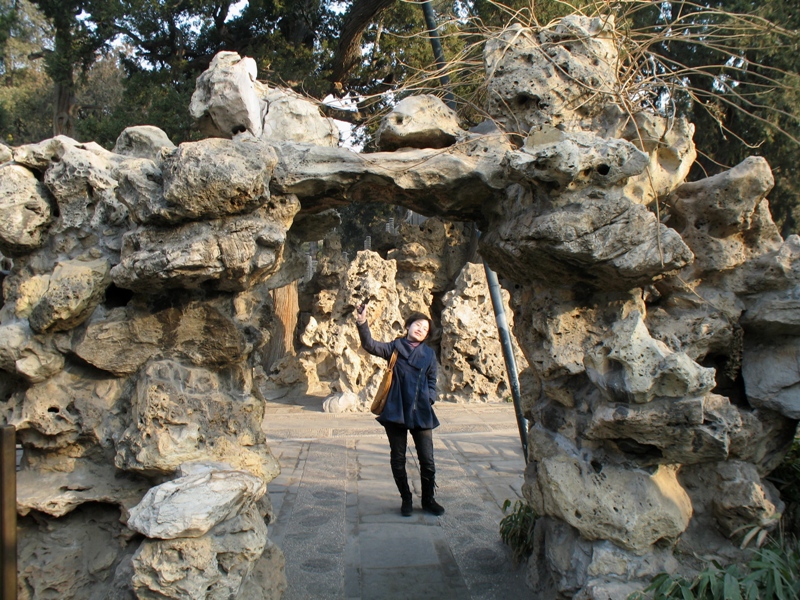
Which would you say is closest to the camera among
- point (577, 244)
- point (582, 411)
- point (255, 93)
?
point (577, 244)

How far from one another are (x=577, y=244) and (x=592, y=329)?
0.63 m

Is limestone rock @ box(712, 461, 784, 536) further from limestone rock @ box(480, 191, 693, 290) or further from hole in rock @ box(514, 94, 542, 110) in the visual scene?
hole in rock @ box(514, 94, 542, 110)

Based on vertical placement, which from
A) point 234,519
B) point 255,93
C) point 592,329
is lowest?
point 234,519

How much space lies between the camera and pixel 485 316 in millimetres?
10133

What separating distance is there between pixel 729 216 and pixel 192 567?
3081 mm

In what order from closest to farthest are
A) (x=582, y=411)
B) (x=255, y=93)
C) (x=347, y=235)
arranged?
(x=582, y=411) < (x=255, y=93) < (x=347, y=235)

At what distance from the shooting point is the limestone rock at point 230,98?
3.64m

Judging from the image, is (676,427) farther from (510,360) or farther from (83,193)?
(83,193)

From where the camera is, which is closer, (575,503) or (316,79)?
(575,503)

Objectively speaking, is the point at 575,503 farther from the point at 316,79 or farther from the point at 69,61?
the point at 69,61

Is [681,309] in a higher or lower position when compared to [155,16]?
lower

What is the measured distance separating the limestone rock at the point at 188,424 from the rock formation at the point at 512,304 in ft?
0.04

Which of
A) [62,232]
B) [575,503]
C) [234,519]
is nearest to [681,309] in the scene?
[575,503]

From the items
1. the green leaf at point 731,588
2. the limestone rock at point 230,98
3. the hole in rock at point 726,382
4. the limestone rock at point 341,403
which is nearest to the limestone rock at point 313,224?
the limestone rock at point 230,98
